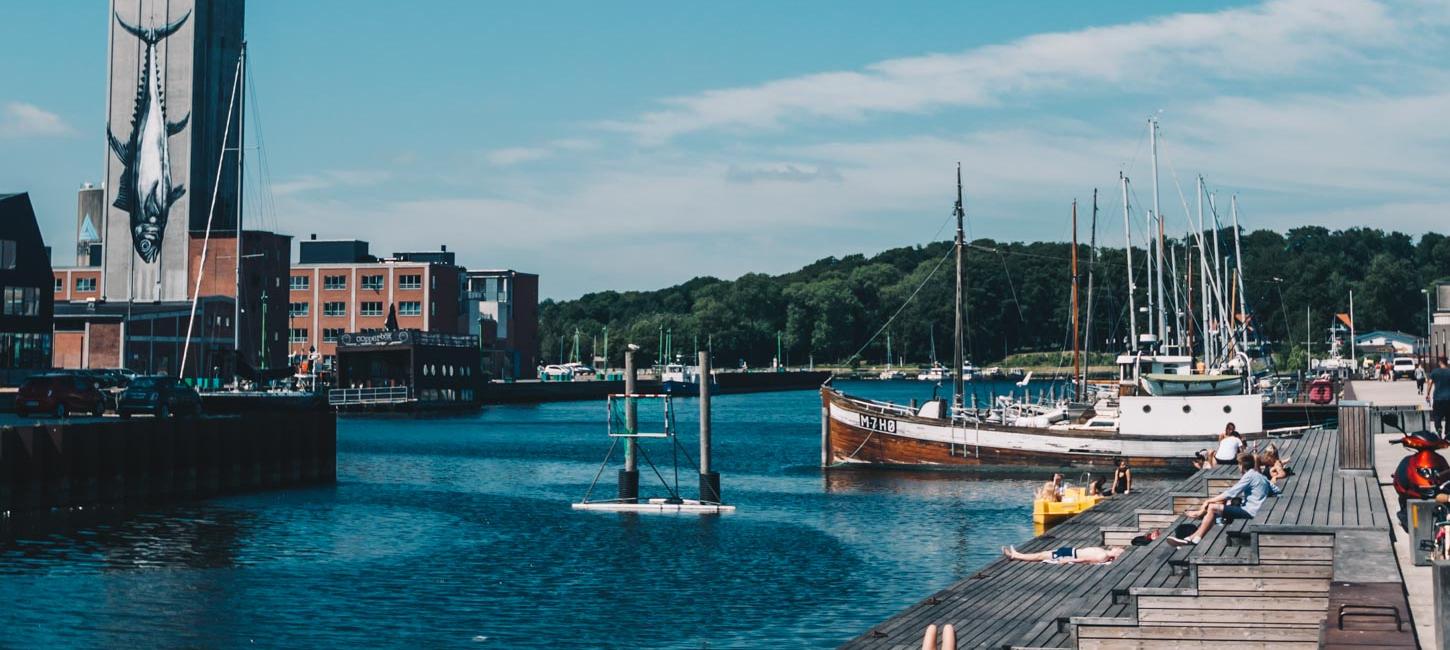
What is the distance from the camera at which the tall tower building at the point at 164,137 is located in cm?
14975

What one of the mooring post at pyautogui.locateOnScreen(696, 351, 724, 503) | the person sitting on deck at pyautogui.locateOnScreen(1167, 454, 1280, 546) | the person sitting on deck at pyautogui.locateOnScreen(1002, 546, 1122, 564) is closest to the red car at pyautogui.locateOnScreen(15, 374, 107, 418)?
the mooring post at pyautogui.locateOnScreen(696, 351, 724, 503)

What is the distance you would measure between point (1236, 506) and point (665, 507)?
88.0ft

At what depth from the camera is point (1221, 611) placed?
1861cm

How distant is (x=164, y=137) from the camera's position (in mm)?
150000

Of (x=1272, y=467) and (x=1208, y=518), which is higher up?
(x=1272, y=467)

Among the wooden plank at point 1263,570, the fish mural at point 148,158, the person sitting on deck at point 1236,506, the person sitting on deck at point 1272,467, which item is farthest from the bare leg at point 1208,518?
the fish mural at point 148,158

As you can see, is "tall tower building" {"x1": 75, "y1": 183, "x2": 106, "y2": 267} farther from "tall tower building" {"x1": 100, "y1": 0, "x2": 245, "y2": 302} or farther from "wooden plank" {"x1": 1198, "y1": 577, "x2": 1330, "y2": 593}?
"wooden plank" {"x1": 1198, "y1": 577, "x2": 1330, "y2": 593}

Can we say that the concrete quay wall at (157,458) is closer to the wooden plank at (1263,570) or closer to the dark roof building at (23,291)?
the wooden plank at (1263,570)

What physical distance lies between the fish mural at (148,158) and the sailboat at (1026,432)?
328 feet

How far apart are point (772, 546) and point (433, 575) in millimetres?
9872

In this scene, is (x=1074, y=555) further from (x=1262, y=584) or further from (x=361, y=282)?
(x=361, y=282)

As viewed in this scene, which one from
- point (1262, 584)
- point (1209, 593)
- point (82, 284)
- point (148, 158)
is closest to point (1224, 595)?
point (1209, 593)

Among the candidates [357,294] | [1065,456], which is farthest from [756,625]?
[357,294]

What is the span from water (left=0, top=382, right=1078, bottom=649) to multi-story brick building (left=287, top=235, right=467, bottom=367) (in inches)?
4532
